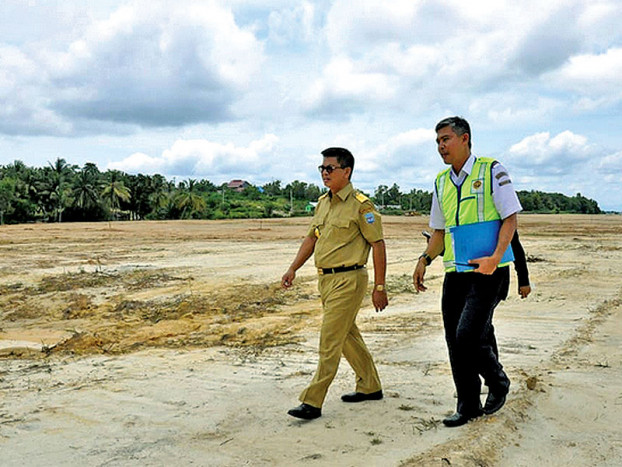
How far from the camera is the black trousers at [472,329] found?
3729mm

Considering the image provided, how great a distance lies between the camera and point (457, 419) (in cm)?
388

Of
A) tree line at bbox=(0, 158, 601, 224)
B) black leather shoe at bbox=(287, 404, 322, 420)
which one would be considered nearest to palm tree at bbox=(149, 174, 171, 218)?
tree line at bbox=(0, 158, 601, 224)

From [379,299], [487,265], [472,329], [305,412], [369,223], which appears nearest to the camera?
[487,265]

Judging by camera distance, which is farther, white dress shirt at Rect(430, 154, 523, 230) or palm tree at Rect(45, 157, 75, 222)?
palm tree at Rect(45, 157, 75, 222)

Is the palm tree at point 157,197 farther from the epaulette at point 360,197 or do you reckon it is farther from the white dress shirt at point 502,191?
the white dress shirt at point 502,191

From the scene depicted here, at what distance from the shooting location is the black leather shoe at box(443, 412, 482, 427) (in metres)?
3.88

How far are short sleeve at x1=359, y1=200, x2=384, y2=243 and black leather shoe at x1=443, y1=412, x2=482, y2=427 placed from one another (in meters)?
1.29

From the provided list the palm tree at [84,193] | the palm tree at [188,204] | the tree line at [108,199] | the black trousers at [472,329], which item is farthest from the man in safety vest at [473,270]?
the palm tree at [188,204]

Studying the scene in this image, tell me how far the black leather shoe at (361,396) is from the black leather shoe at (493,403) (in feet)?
2.82

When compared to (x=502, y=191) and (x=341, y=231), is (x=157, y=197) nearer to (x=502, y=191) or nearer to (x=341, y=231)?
(x=341, y=231)

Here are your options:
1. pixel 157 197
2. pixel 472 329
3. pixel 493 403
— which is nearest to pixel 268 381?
pixel 493 403

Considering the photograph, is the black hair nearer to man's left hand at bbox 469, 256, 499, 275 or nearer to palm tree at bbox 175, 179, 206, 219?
man's left hand at bbox 469, 256, 499, 275

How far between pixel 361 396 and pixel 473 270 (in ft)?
4.70

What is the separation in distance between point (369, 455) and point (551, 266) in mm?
12753
